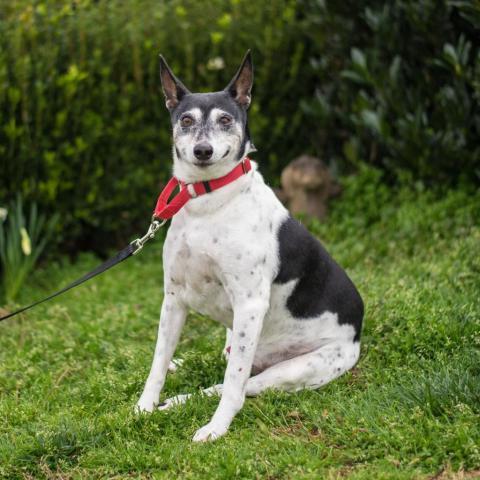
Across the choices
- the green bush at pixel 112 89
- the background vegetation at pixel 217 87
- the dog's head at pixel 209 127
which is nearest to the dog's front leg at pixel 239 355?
the dog's head at pixel 209 127

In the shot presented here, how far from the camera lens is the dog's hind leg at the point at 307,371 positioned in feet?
14.3

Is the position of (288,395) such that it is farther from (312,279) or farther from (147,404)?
(147,404)

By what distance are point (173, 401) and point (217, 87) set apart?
168 inches

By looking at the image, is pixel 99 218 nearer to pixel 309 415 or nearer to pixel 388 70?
pixel 388 70

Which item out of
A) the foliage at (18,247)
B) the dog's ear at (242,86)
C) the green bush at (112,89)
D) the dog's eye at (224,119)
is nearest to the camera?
the dog's eye at (224,119)

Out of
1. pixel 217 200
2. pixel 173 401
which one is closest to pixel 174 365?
pixel 173 401

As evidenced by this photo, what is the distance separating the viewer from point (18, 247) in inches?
272

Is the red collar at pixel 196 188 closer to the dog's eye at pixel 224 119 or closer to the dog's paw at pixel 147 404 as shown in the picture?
the dog's eye at pixel 224 119

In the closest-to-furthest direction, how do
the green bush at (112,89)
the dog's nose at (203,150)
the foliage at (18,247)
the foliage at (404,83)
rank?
the dog's nose at (203,150) → the foliage at (404,83) → the foliage at (18,247) → the green bush at (112,89)

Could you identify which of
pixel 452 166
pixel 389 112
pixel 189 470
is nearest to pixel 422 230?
pixel 452 166

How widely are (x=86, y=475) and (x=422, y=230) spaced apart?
157 inches

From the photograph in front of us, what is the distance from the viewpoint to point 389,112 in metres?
7.18

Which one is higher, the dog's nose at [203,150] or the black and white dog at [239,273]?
the dog's nose at [203,150]

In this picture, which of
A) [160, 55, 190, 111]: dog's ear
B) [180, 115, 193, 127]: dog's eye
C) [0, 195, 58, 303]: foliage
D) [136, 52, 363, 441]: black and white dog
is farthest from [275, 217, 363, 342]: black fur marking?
[0, 195, 58, 303]: foliage
